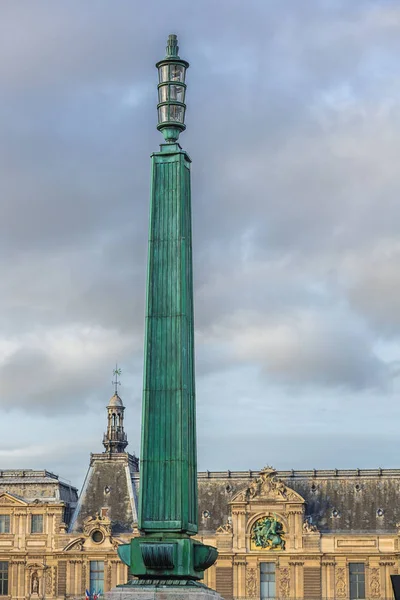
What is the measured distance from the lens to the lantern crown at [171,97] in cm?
3997

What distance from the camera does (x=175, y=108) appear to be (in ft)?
131

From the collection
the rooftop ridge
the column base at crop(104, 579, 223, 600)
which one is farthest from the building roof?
the column base at crop(104, 579, 223, 600)

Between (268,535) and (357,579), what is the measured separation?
19.5 feet

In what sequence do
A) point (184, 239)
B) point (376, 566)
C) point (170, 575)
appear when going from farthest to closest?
1. point (376, 566)
2. point (184, 239)
3. point (170, 575)

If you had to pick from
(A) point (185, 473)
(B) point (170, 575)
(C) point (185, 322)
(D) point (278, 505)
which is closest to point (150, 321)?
(C) point (185, 322)

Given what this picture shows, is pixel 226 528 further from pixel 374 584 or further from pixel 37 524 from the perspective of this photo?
pixel 37 524

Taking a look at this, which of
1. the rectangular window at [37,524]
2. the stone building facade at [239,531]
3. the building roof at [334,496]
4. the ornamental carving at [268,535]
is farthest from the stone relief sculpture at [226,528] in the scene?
the rectangular window at [37,524]

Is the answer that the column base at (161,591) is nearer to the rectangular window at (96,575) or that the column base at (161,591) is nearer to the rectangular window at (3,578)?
the rectangular window at (96,575)

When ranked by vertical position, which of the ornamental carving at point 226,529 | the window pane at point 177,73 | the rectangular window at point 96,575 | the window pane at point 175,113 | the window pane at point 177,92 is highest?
the window pane at point 177,73

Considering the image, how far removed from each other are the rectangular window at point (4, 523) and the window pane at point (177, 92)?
56116 millimetres

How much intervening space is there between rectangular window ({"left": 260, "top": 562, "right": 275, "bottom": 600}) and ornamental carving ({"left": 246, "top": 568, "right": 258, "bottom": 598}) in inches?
15.4

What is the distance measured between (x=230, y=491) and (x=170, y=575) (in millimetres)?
54739

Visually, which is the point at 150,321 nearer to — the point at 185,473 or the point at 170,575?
the point at 185,473

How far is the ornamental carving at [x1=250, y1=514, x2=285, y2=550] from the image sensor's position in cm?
8775
